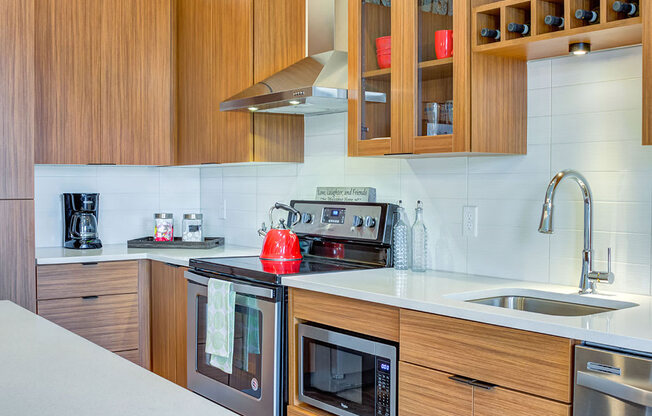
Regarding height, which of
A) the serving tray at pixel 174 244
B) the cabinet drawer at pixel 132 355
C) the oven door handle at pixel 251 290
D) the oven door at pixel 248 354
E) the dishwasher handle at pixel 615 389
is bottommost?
the cabinet drawer at pixel 132 355

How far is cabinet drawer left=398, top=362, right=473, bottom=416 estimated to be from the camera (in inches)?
80.3

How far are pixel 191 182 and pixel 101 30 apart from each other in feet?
3.66

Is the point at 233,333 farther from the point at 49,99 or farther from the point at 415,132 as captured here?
the point at 49,99

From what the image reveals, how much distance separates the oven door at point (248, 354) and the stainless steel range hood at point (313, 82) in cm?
81

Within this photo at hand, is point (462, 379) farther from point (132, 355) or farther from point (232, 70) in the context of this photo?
point (132, 355)

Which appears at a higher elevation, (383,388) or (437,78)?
(437,78)

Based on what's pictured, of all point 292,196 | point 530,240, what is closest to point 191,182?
point 292,196

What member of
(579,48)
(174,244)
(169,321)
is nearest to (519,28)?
(579,48)

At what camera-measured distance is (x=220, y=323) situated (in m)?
3.03

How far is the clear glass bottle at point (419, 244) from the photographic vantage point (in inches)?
114

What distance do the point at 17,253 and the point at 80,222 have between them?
623 millimetres

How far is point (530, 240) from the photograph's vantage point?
259 centimetres

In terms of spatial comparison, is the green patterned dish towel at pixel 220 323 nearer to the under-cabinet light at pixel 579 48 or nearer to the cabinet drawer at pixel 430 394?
the cabinet drawer at pixel 430 394

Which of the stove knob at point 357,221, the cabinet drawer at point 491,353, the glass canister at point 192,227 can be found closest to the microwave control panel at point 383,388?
the cabinet drawer at point 491,353
